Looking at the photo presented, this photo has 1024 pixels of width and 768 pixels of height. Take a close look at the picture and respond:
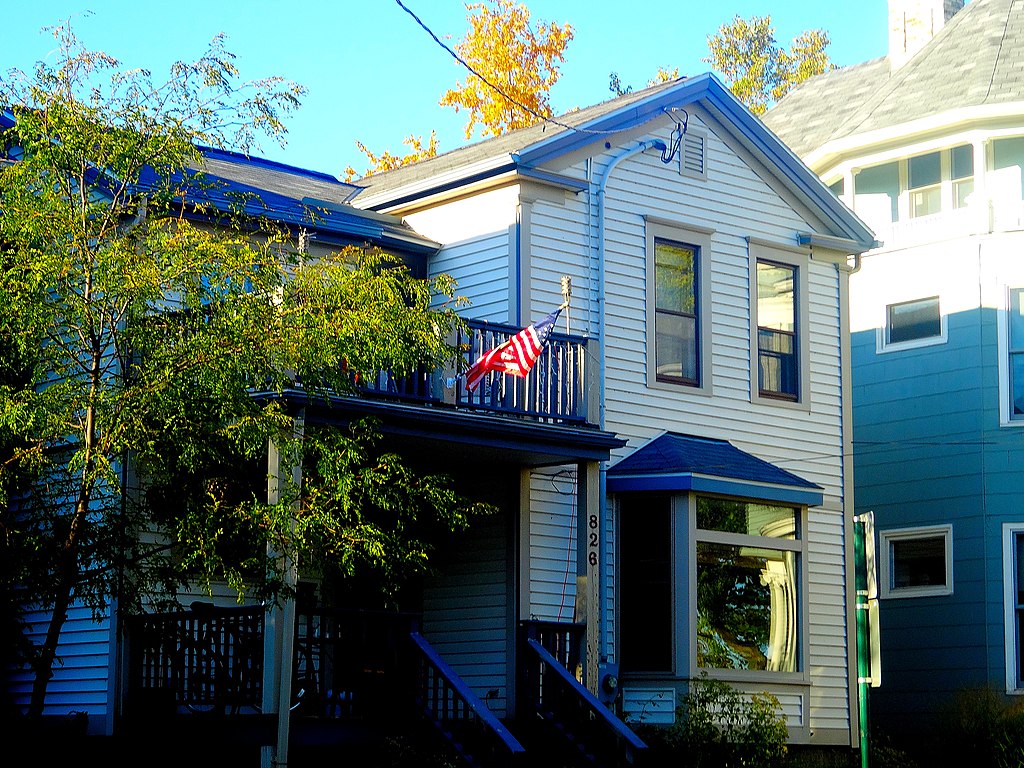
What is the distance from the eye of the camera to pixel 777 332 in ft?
68.9

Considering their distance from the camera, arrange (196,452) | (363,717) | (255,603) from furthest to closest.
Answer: (255,603), (363,717), (196,452)

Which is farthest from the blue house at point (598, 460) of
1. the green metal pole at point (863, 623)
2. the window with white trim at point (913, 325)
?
the window with white trim at point (913, 325)

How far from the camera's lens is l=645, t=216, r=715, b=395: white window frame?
64.2ft

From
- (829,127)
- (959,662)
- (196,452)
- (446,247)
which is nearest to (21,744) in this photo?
(196,452)

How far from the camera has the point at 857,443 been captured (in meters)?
24.5

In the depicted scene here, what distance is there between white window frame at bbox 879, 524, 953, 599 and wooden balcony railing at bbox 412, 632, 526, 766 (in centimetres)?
937

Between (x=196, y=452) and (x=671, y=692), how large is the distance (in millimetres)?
7572

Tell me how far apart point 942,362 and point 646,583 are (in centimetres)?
723

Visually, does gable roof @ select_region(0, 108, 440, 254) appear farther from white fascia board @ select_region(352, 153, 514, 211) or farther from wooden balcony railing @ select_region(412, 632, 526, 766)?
wooden balcony railing @ select_region(412, 632, 526, 766)

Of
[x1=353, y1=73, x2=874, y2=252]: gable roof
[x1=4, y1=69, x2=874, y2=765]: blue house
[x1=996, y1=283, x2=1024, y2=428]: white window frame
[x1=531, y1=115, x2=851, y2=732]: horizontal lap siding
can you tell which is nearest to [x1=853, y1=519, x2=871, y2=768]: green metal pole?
[x1=4, y1=69, x2=874, y2=765]: blue house

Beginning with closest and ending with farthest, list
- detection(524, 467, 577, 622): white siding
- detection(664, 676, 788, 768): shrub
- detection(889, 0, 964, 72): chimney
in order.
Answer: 1. detection(664, 676, 788, 768): shrub
2. detection(524, 467, 577, 622): white siding
3. detection(889, 0, 964, 72): chimney

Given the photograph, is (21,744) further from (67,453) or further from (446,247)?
(446,247)

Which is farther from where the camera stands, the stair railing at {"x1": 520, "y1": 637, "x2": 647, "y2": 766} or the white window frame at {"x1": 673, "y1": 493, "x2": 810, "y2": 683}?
the white window frame at {"x1": 673, "y1": 493, "x2": 810, "y2": 683}

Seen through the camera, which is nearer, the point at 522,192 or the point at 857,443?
the point at 522,192
